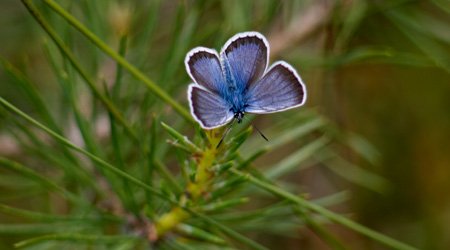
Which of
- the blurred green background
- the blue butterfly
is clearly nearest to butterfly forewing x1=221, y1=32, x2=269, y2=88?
the blue butterfly

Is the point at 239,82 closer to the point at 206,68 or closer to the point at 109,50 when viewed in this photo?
the point at 206,68

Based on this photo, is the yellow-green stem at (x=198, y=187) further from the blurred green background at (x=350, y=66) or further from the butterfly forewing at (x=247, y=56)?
the blurred green background at (x=350, y=66)

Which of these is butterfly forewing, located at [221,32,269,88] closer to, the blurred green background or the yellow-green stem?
the yellow-green stem

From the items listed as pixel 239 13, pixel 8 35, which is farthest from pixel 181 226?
pixel 8 35

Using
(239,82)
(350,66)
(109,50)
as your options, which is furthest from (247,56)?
(350,66)

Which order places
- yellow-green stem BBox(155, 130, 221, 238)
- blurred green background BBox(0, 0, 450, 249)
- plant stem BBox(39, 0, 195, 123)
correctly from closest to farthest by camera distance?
1. plant stem BBox(39, 0, 195, 123)
2. yellow-green stem BBox(155, 130, 221, 238)
3. blurred green background BBox(0, 0, 450, 249)

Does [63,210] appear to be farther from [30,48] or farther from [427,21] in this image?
[427,21]
